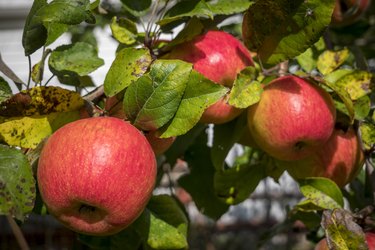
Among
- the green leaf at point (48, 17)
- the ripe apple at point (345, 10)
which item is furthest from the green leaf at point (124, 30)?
the ripe apple at point (345, 10)

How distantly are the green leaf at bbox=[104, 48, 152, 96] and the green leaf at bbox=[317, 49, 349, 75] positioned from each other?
0.38 meters

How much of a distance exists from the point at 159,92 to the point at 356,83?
414mm

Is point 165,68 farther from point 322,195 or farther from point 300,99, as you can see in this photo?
point 322,195

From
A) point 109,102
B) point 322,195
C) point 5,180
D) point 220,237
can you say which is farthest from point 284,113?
point 220,237

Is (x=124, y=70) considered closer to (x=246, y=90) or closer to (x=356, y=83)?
(x=246, y=90)

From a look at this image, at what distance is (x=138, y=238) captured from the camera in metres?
1.11

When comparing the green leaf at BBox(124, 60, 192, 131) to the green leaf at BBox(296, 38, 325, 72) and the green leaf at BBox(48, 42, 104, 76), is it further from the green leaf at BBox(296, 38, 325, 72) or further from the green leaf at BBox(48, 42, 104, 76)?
the green leaf at BBox(296, 38, 325, 72)

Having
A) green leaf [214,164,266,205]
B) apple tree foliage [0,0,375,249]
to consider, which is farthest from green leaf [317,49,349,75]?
green leaf [214,164,266,205]

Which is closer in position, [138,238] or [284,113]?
[284,113]

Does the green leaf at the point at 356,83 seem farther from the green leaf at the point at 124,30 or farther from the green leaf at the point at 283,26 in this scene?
the green leaf at the point at 124,30

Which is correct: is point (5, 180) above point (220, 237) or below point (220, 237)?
above

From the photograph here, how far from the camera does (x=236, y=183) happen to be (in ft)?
3.95

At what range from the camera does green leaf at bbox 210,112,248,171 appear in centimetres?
111

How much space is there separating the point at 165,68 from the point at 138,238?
38 cm
